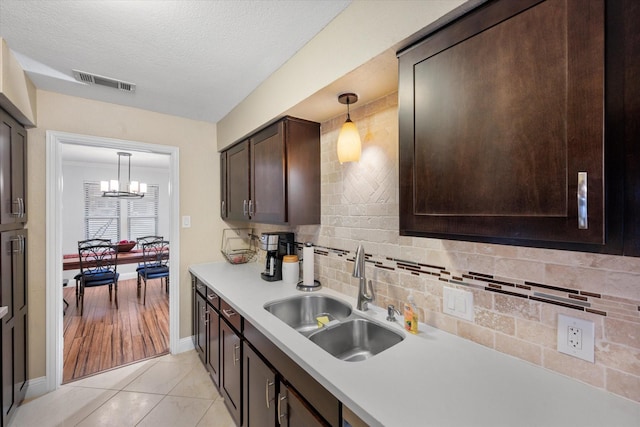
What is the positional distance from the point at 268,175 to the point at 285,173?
0.23 m

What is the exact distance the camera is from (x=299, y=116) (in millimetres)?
1797

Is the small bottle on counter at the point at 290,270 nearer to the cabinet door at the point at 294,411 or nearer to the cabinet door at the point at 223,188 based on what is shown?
the cabinet door at the point at 294,411

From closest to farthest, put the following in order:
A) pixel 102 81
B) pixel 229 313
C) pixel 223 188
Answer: pixel 229 313
pixel 102 81
pixel 223 188

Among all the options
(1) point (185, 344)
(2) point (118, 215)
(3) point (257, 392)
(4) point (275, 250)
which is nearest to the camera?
(3) point (257, 392)

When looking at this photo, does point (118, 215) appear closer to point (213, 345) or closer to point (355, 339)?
point (213, 345)

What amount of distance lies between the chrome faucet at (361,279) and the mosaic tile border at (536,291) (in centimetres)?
16

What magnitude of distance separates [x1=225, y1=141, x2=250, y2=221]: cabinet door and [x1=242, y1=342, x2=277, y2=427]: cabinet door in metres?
1.18

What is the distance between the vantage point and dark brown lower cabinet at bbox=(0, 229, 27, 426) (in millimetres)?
1654

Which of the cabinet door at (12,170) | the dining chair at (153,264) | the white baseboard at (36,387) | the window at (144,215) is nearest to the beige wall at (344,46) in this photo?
the cabinet door at (12,170)

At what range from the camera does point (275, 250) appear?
7.13 feet

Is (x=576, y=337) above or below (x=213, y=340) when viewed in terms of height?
above

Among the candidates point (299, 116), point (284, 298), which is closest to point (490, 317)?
point (284, 298)

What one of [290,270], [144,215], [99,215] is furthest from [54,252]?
[144,215]

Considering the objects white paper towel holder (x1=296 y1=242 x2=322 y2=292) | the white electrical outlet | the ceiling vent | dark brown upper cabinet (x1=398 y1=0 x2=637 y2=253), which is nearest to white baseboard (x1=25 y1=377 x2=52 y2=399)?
white paper towel holder (x1=296 y1=242 x2=322 y2=292)
